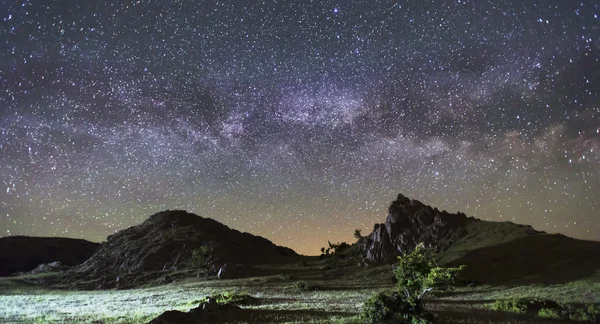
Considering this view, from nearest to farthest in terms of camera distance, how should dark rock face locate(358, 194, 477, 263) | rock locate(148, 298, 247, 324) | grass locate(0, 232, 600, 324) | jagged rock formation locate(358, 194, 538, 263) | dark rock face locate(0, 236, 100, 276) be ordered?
rock locate(148, 298, 247, 324) → grass locate(0, 232, 600, 324) → jagged rock formation locate(358, 194, 538, 263) → dark rock face locate(358, 194, 477, 263) → dark rock face locate(0, 236, 100, 276)

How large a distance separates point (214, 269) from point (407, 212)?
56.5m

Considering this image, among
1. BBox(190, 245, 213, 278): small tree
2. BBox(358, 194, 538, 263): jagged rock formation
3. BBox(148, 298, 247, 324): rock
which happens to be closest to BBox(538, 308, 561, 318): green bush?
BBox(148, 298, 247, 324): rock

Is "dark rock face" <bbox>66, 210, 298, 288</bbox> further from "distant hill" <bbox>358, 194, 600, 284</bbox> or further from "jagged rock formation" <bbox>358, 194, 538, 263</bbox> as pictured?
"distant hill" <bbox>358, 194, 600, 284</bbox>

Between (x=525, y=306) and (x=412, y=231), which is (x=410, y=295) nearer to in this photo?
(x=525, y=306)

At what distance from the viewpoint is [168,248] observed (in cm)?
12875

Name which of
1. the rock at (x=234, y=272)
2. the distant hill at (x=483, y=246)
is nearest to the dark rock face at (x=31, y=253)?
the rock at (x=234, y=272)

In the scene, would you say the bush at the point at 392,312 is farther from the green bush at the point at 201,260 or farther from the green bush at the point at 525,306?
the green bush at the point at 201,260

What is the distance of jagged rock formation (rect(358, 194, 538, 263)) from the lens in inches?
4312

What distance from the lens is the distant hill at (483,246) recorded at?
68250 mm

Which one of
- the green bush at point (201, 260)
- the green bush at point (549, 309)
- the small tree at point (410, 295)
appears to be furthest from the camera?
the green bush at point (201, 260)

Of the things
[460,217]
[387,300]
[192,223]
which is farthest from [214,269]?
[387,300]

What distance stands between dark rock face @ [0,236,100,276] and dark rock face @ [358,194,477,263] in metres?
114

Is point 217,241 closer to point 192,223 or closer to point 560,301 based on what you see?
point 192,223

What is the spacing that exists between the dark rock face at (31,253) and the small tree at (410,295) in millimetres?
162135
